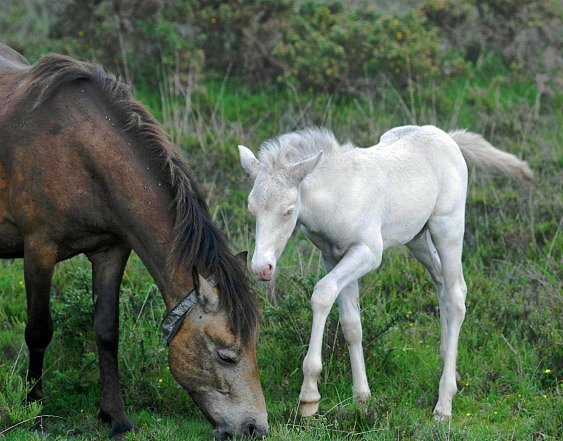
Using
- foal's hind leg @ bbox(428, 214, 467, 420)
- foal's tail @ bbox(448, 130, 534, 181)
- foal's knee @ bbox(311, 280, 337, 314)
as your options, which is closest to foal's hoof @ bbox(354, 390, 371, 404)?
foal's hind leg @ bbox(428, 214, 467, 420)

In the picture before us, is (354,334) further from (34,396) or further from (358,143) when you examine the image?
(358,143)

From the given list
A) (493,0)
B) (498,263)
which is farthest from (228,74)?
(498,263)

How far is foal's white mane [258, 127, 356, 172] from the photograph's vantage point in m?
5.22

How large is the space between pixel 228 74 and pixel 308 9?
1298 millimetres

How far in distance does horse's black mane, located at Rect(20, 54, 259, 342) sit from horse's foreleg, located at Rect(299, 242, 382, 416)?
1.19 ft

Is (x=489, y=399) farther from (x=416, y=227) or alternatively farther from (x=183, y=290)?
(x=183, y=290)

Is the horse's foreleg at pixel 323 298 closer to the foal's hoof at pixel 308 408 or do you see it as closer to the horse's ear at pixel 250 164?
the foal's hoof at pixel 308 408

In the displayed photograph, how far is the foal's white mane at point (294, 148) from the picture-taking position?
522 centimetres

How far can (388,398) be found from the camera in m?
5.83

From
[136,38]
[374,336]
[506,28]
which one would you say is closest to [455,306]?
[374,336]

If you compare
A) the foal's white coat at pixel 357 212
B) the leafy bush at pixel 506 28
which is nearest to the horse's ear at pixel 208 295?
the foal's white coat at pixel 357 212

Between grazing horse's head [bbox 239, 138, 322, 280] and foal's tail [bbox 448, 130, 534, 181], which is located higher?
grazing horse's head [bbox 239, 138, 322, 280]

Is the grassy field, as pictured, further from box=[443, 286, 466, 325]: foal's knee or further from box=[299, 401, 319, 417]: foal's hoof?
box=[443, 286, 466, 325]: foal's knee

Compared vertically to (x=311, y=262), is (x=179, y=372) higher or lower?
higher
